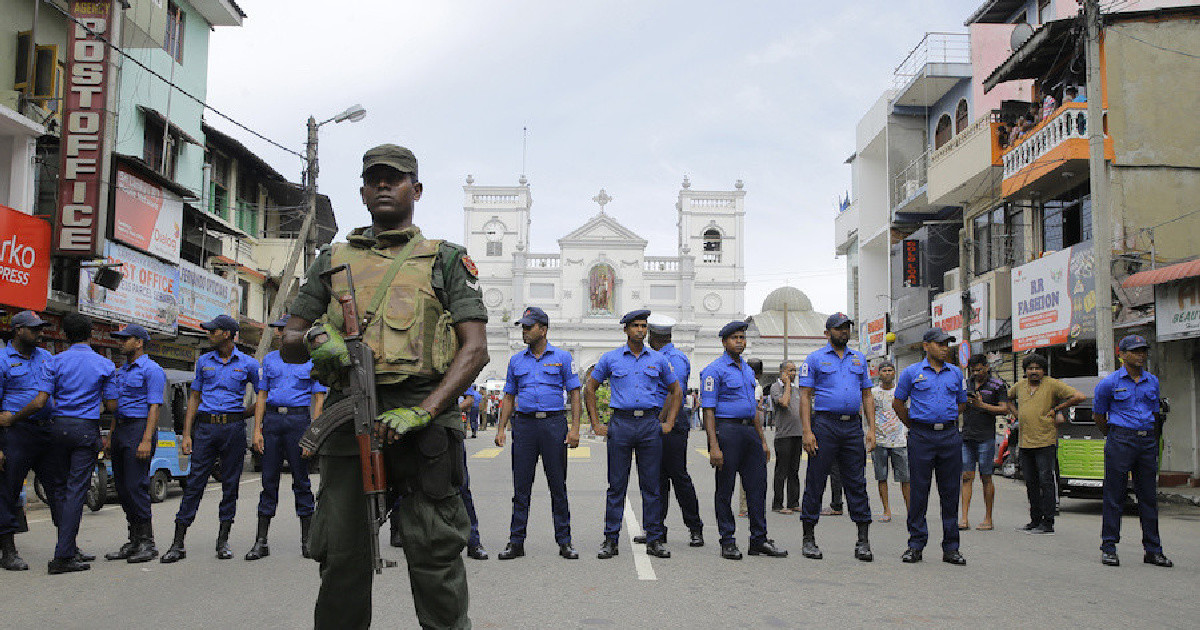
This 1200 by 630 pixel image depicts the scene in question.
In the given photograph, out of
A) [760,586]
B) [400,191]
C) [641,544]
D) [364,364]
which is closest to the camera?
[364,364]

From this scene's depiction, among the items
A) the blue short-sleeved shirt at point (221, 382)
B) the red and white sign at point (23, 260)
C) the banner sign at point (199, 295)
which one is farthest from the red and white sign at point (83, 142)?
the blue short-sleeved shirt at point (221, 382)

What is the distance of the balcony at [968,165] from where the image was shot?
22.3 meters

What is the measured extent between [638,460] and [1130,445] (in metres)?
3.98

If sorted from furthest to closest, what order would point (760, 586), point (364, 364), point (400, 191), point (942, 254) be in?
point (942, 254) → point (760, 586) → point (400, 191) → point (364, 364)

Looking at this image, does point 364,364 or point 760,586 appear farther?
point 760,586

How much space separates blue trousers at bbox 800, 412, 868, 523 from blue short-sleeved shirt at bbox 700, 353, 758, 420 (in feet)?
2.00

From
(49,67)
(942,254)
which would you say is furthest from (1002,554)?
(942,254)

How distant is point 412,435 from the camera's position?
361 cm

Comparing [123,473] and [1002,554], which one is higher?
[123,473]

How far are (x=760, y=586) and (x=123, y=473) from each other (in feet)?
16.1

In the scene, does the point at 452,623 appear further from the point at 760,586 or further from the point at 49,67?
the point at 49,67

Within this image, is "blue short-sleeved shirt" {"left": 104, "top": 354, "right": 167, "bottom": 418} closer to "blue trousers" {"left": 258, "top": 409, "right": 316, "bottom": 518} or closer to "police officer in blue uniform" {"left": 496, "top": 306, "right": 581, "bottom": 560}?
"blue trousers" {"left": 258, "top": 409, "right": 316, "bottom": 518}

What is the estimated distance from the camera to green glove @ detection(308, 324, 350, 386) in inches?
139

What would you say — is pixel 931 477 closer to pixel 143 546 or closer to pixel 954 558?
pixel 954 558
